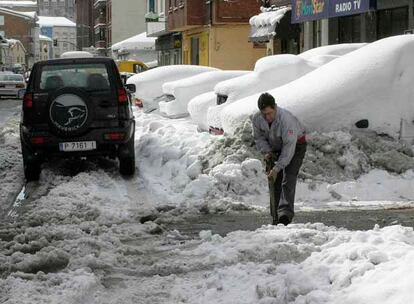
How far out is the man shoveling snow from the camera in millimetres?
7047

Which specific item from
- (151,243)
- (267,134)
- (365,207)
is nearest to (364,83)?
(365,207)

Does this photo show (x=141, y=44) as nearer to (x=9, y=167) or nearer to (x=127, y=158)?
(x=9, y=167)

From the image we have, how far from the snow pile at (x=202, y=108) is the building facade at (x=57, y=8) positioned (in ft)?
542

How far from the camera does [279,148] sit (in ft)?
23.9

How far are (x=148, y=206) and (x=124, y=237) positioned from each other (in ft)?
5.28

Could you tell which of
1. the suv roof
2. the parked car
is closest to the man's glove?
the suv roof

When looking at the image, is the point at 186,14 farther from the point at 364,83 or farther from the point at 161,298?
the point at 161,298

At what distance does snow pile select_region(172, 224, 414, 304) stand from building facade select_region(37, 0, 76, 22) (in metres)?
174

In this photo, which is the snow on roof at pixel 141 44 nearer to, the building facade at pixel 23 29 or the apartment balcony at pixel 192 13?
the apartment balcony at pixel 192 13

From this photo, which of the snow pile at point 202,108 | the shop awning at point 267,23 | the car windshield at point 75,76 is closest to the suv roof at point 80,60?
the car windshield at point 75,76

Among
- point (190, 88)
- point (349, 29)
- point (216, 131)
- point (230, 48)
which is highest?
point (349, 29)

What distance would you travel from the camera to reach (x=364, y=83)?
9945 mm

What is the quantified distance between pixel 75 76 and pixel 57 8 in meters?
173

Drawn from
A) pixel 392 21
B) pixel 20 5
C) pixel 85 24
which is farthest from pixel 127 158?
pixel 20 5
